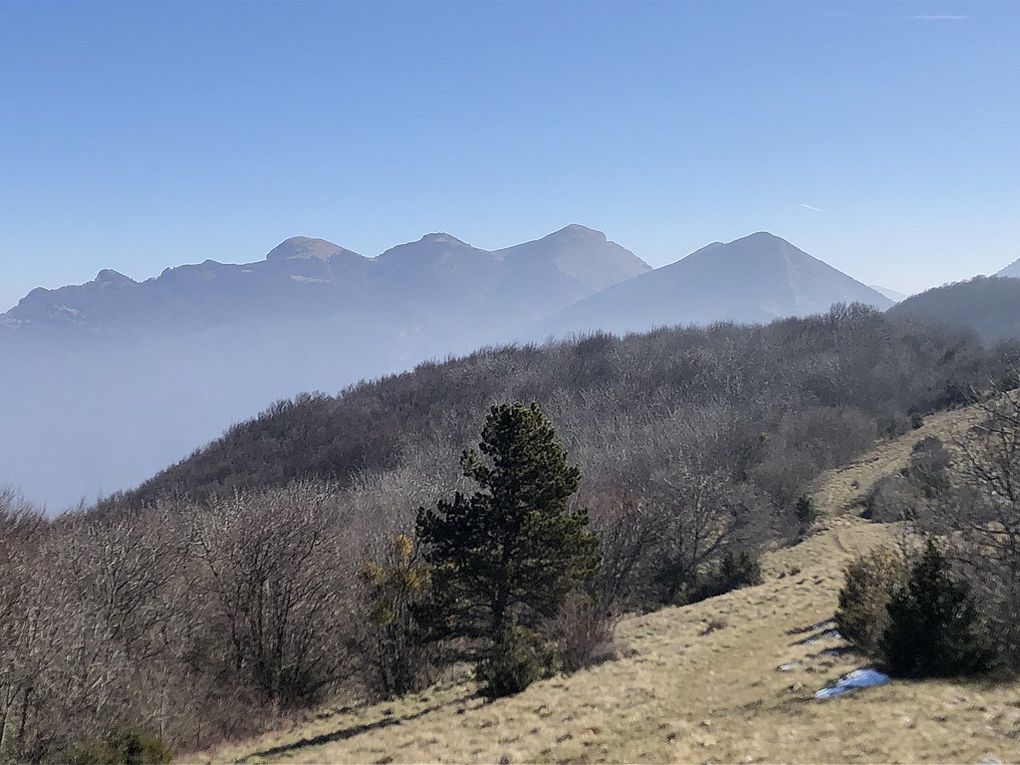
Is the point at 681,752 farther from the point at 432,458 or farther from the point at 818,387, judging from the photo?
the point at 818,387

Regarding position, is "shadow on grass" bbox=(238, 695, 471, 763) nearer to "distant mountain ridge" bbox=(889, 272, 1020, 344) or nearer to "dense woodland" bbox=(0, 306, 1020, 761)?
"dense woodland" bbox=(0, 306, 1020, 761)

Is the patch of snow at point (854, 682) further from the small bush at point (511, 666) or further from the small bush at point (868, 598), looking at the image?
the small bush at point (511, 666)

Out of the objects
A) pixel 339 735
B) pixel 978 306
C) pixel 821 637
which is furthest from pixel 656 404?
pixel 978 306

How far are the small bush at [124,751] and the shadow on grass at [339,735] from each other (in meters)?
2.98

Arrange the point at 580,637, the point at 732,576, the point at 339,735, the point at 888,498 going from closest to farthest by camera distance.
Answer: the point at 339,735
the point at 580,637
the point at 732,576
the point at 888,498

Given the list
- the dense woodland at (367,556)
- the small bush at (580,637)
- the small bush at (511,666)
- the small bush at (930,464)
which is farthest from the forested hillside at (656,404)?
the small bush at (511,666)

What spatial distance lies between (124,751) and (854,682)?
15016 mm

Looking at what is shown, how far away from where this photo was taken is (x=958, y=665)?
12148 mm

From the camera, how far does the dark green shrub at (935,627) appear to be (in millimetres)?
12117

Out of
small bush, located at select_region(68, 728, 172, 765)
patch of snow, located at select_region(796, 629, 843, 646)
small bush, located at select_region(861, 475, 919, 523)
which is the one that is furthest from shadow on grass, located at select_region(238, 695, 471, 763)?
small bush, located at select_region(861, 475, 919, 523)

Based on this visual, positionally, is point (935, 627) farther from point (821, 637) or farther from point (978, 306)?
point (978, 306)

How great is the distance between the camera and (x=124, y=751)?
14297 mm

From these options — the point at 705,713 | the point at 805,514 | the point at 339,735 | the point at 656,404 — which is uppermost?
the point at 656,404

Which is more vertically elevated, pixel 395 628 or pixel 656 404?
pixel 656 404
